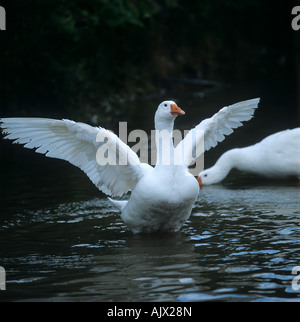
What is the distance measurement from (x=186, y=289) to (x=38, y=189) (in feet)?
16.4

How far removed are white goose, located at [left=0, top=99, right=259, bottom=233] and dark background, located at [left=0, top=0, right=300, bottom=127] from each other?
26.9 feet

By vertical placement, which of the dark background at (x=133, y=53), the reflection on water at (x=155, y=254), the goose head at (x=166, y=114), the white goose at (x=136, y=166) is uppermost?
the dark background at (x=133, y=53)

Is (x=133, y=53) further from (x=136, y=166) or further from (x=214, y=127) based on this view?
(x=136, y=166)

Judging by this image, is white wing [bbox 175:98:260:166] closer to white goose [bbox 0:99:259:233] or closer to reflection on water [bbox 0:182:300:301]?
white goose [bbox 0:99:259:233]

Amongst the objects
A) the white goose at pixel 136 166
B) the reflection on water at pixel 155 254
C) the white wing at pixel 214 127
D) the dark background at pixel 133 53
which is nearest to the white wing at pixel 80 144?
the white goose at pixel 136 166

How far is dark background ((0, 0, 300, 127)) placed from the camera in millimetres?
15938

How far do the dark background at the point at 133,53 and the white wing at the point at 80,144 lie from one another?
8.13m

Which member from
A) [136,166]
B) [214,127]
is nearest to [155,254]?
[136,166]

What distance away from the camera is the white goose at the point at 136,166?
7023 millimetres

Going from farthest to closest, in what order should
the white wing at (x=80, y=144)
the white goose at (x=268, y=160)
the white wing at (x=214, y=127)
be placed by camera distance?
the white goose at (x=268, y=160), the white wing at (x=214, y=127), the white wing at (x=80, y=144)

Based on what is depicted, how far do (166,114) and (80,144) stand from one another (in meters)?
1.09

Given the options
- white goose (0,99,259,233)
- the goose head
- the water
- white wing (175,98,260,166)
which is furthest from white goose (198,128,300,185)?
the goose head

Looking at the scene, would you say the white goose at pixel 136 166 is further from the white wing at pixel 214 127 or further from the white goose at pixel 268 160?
the white goose at pixel 268 160

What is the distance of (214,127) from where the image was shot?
27.7 feet
